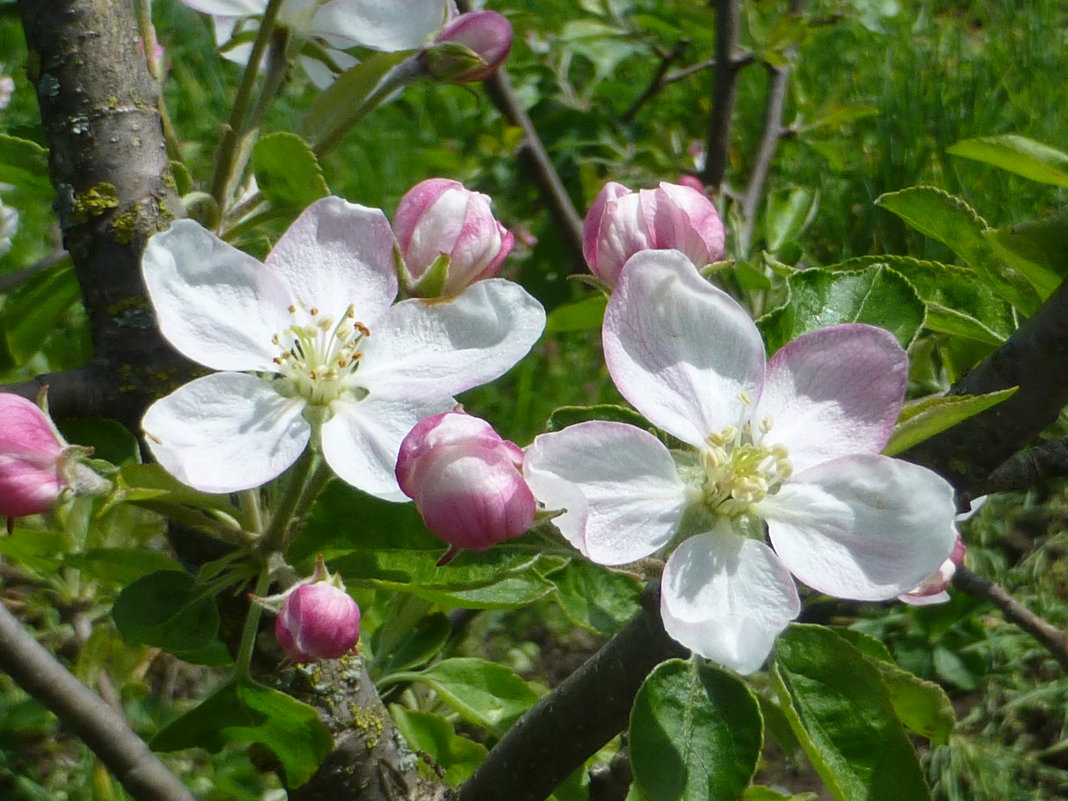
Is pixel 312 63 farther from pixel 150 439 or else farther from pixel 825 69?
pixel 825 69

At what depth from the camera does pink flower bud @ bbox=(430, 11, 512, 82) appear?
1.13 metres

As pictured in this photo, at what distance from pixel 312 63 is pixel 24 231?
2.45 metres

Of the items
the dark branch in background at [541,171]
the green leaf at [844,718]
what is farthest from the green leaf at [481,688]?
the dark branch in background at [541,171]

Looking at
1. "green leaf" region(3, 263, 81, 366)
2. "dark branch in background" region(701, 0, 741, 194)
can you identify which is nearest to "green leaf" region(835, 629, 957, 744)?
"green leaf" region(3, 263, 81, 366)

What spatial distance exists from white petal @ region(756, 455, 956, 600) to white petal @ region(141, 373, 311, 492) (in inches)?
15.2

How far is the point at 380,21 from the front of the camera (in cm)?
108

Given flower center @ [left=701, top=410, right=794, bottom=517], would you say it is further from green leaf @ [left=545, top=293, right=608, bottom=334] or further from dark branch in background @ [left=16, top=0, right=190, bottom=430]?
dark branch in background @ [left=16, top=0, right=190, bottom=430]

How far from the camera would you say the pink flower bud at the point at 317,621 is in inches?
33.8

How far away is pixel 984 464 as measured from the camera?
2.89 feet

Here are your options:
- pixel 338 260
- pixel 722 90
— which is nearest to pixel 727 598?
pixel 338 260

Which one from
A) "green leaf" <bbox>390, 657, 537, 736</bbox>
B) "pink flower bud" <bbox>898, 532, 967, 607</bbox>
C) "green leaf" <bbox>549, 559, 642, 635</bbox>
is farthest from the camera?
"green leaf" <bbox>390, 657, 537, 736</bbox>

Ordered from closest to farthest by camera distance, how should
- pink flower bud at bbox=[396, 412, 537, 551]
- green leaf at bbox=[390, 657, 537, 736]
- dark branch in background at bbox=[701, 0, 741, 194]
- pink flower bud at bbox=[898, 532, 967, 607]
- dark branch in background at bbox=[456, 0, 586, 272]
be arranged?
1. pink flower bud at bbox=[396, 412, 537, 551]
2. pink flower bud at bbox=[898, 532, 967, 607]
3. green leaf at bbox=[390, 657, 537, 736]
4. dark branch in background at bbox=[701, 0, 741, 194]
5. dark branch in background at bbox=[456, 0, 586, 272]

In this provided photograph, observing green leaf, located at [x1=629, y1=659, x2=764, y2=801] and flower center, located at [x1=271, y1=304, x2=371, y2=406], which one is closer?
green leaf, located at [x1=629, y1=659, x2=764, y2=801]

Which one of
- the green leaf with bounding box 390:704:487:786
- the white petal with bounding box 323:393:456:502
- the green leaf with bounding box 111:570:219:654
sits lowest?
the green leaf with bounding box 390:704:487:786
